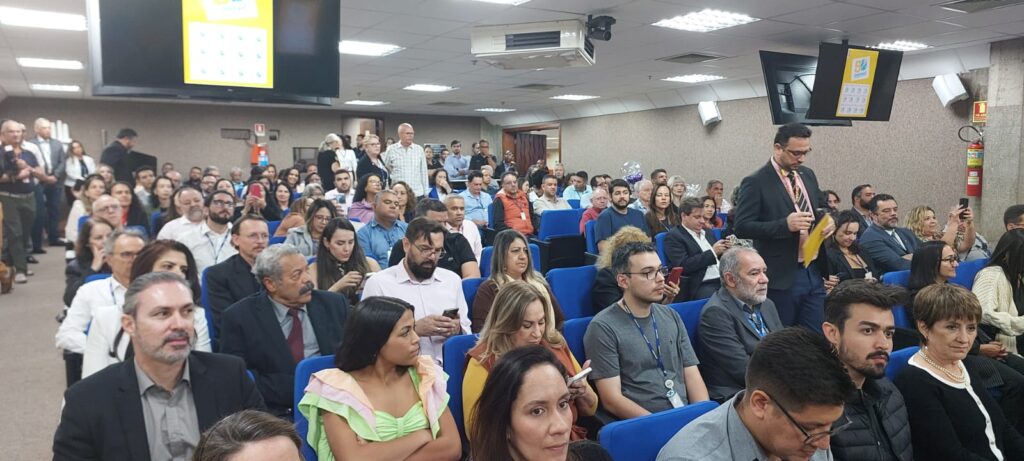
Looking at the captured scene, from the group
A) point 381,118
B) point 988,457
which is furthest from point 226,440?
point 381,118

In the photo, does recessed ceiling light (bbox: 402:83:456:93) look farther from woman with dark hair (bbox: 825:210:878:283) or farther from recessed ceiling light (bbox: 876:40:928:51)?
woman with dark hair (bbox: 825:210:878:283)

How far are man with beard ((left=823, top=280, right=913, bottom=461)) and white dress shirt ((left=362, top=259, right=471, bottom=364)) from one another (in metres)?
1.69

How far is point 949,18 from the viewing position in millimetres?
6254

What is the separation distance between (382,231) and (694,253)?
2276 millimetres

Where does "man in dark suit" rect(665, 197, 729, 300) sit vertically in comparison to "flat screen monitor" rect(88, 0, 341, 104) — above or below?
below

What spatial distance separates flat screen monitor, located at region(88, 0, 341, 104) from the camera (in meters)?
3.25

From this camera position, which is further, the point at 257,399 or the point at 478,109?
the point at 478,109

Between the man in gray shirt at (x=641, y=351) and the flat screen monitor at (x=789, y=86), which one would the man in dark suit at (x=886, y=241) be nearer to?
the flat screen monitor at (x=789, y=86)

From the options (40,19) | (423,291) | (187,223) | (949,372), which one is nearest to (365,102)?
(40,19)

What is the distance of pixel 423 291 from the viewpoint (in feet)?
10.5

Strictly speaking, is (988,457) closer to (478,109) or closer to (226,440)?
(226,440)

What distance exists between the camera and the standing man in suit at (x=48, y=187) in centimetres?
823

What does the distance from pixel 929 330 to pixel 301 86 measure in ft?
11.0

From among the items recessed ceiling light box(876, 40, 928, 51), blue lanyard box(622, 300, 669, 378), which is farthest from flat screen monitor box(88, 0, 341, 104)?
recessed ceiling light box(876, 40, 928, 51)
